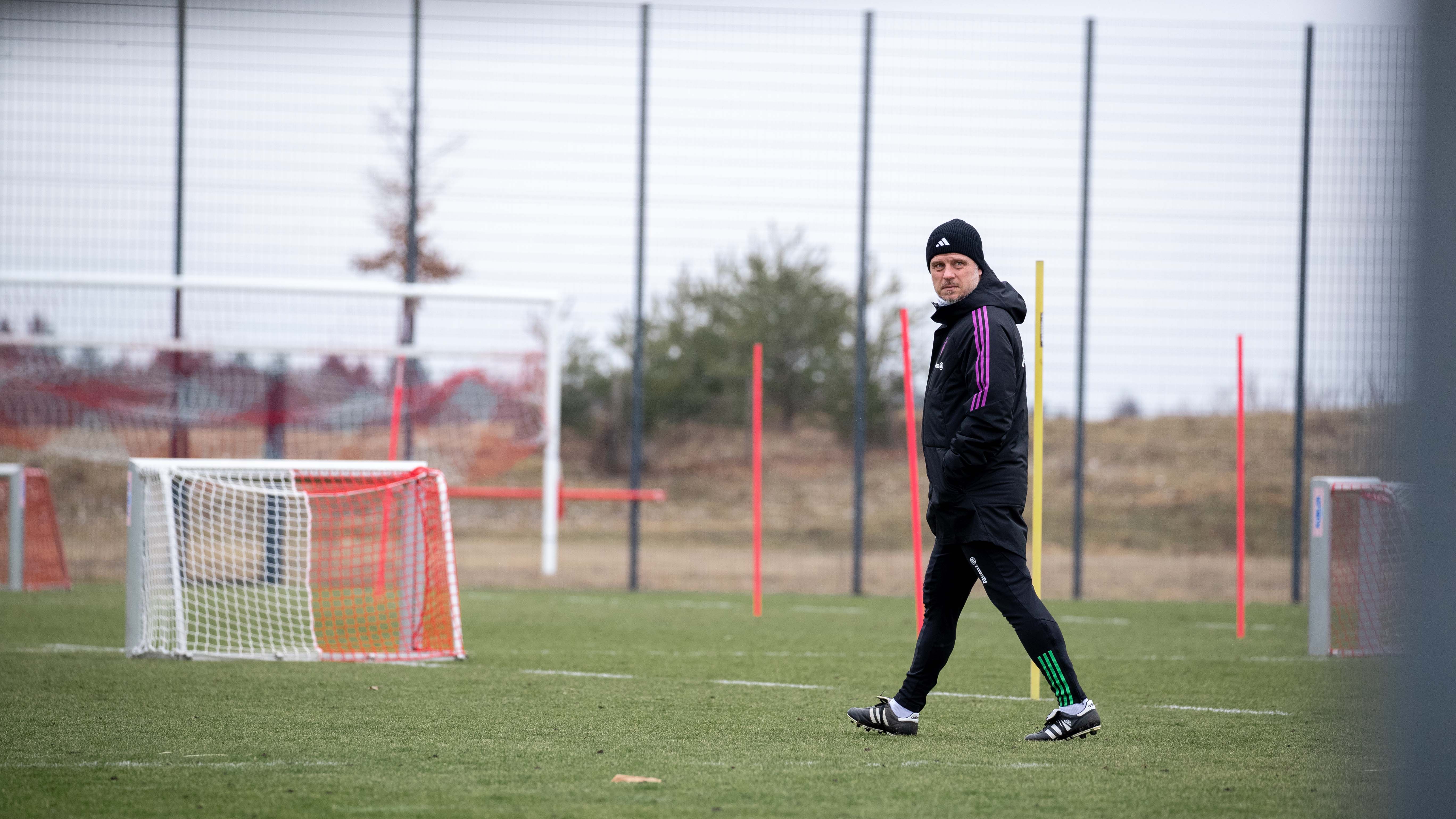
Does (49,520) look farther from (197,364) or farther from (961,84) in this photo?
(961,84)

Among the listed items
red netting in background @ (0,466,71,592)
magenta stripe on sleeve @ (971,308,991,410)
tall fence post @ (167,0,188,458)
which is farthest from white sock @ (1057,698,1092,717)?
tall fence post @ (167,0,188,458)

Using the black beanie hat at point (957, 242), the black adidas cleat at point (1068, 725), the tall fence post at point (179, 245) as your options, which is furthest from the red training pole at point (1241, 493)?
the tall fence post at point (179, 245)

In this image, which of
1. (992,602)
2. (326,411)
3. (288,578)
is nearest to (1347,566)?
(992,602)

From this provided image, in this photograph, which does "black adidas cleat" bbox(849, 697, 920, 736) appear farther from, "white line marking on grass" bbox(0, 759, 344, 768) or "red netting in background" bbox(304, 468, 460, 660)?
"red netting in background" bbox(304, 468, 460, 660)

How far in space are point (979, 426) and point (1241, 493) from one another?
15.9ft

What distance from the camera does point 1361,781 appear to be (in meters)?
4.01

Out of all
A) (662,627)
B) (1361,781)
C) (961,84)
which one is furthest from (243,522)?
(961,84)

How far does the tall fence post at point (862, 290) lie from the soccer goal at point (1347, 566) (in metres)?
5.31

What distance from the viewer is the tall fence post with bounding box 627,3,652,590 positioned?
13211 millimetres

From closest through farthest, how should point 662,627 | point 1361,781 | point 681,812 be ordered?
point 681,812
point 1361,781
point 662,627

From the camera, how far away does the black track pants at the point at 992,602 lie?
4.56 m

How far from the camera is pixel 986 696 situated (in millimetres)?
5848

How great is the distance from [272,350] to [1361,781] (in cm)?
1059

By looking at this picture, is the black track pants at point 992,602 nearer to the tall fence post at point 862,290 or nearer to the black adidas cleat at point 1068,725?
the black adidas cleat at point 1068,725
